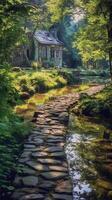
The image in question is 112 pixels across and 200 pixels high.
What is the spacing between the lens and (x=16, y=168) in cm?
759

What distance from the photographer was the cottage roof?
5497 centimetres

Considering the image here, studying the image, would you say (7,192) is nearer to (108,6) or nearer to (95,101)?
(95,101)

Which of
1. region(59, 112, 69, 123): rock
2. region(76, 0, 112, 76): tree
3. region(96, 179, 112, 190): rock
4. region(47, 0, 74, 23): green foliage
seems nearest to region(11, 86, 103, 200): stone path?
region(96, 179, 112, 190): rock

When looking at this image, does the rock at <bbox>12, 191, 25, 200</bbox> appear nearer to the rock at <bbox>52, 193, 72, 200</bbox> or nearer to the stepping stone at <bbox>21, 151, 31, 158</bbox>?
the rock at <bbox>52, 193, 72, 200</bbox>

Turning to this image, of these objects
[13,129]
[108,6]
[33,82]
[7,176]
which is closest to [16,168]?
[7,176]

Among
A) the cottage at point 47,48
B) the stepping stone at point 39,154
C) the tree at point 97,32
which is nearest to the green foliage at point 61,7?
the tree at point 97,32

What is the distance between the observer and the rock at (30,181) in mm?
6846

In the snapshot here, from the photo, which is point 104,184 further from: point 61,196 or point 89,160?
point 89,160

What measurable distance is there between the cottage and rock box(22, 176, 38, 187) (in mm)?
46470

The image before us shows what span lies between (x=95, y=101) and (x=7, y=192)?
→ 34.3 ft

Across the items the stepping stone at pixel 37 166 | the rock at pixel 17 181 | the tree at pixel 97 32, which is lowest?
the stepping stone at pixel 37 166

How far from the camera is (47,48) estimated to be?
57.4 m

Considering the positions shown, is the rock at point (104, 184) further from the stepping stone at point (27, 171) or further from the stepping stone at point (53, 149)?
the stepping stone at point (53, 149)

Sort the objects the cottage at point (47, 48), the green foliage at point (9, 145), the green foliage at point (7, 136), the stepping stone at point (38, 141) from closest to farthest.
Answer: the green foliage at point (9, 145)
the green foliage at point (7, 136)
the stepping stone at point (38, 141)
the cottage at point (47, 48)
